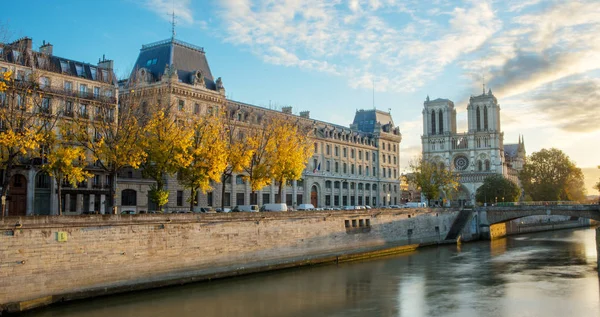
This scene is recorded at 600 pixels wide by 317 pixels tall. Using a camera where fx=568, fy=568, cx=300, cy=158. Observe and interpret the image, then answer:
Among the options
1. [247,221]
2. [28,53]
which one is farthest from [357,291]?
[28,53]

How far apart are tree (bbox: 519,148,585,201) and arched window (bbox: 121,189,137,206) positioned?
95.2 meters

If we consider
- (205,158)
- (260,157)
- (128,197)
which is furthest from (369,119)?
(205,158)

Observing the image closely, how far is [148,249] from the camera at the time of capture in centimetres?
3847

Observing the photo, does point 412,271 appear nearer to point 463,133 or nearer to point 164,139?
point 164,139

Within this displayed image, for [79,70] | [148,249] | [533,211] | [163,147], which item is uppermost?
[79,70]

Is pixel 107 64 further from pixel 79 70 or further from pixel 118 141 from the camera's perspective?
pixel 118 141

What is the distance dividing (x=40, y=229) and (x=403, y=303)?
22233 mm

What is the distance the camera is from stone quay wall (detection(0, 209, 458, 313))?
104 feet

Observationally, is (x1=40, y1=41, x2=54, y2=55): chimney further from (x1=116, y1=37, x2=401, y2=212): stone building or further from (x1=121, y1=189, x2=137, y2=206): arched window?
(x1=121, y1=189, x2=137, y2=206): arched window

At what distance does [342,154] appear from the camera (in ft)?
311

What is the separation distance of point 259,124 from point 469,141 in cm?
10491

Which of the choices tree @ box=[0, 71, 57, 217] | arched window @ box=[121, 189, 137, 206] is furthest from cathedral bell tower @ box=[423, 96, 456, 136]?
tree @ box=[0, 71, 57, 217]

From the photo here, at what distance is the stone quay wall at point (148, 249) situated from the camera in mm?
31734

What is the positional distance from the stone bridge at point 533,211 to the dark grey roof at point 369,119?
29.4m
